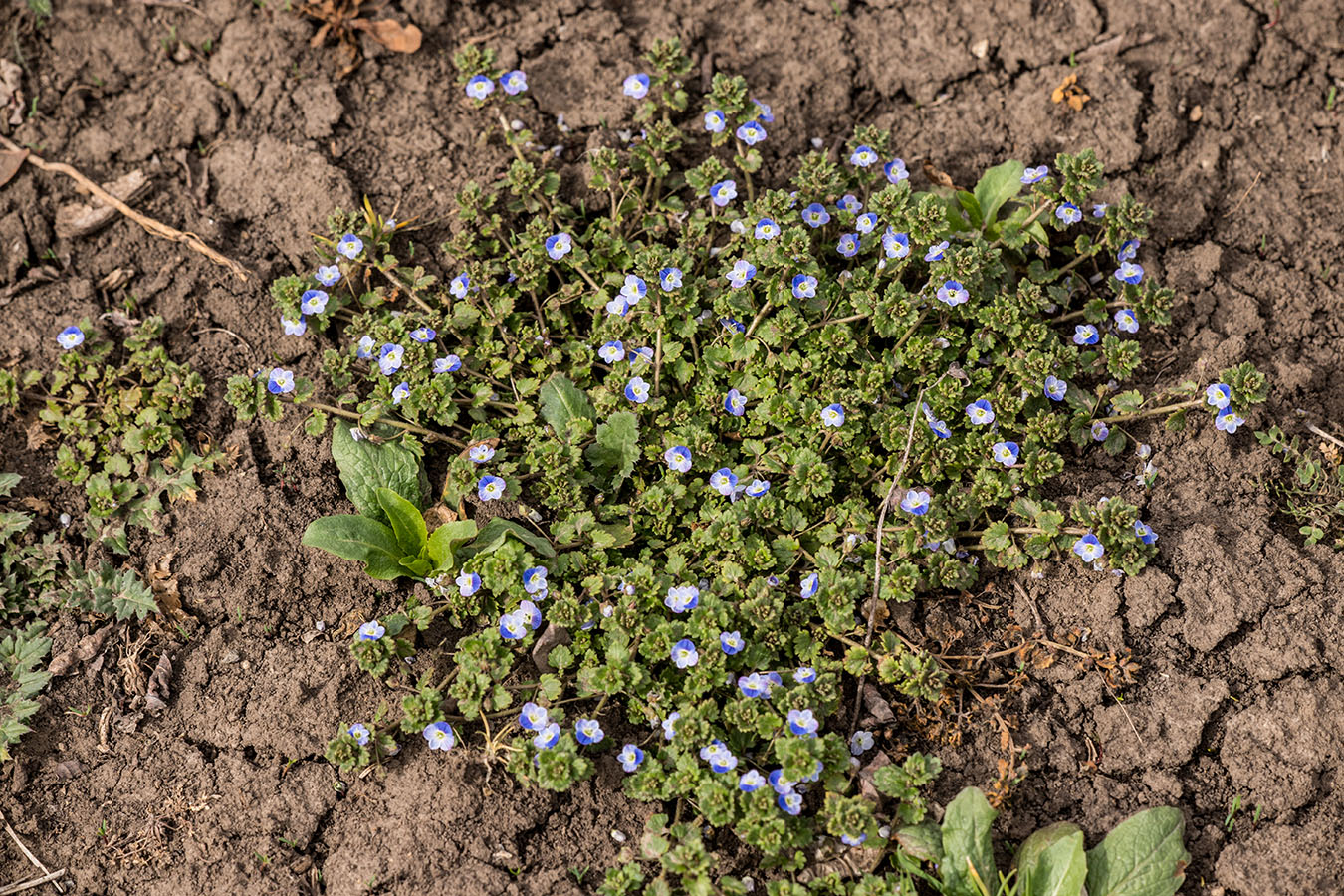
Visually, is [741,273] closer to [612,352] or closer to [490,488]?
[612,352]

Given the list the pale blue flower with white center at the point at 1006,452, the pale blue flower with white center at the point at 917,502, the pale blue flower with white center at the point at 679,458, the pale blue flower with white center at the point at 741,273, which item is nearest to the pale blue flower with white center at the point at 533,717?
the pale blue flower with white center at the point at 679,458

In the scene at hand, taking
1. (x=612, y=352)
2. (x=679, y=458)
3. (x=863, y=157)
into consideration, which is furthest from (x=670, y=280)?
(x=863, y=157)

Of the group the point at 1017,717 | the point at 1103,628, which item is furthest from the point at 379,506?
the point at 1103,628

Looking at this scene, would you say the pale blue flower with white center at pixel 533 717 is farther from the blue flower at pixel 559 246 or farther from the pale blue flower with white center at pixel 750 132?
the pale blue flower with white center at pixel 750 132

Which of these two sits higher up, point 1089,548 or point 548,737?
point 1089,548

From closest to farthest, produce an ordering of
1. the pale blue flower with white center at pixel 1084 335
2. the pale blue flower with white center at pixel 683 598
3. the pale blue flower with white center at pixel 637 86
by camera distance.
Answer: the pale blue flower with white center at pixel 683 598
the pale blue flower with white center at pixel 1084 335
the pale blue flower with white center at pixel 637 86

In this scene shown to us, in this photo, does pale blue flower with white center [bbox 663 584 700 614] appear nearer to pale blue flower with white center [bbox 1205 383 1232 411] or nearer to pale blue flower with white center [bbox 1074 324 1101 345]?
pale blue flower with white center [bbox 1074 324 1101 345]
